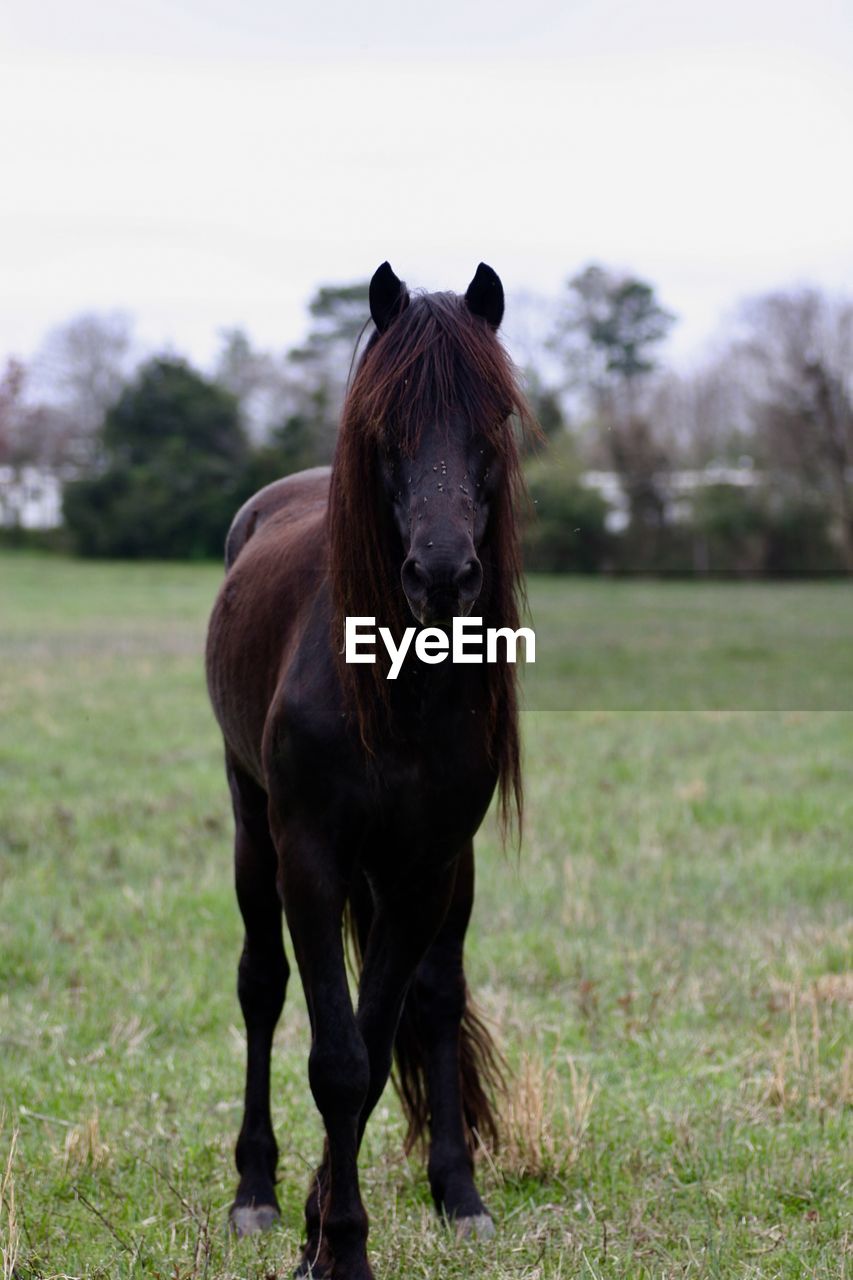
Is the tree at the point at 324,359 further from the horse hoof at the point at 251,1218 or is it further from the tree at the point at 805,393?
the horse hoof at the point at 251,1218

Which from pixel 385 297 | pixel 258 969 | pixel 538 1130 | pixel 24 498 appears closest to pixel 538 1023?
pixel 538 1130

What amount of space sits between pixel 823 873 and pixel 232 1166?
4318mm

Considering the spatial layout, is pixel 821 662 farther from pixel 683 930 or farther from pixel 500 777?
pixel 500 777

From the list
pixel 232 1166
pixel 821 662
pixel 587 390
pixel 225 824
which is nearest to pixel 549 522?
pixel 587 390

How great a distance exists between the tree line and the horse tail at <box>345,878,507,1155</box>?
20.9 meters

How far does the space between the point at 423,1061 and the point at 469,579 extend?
1926mm

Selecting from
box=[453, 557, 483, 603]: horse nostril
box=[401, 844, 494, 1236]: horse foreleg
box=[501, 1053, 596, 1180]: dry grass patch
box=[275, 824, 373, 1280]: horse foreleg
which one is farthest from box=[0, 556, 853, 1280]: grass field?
box=[453, 557, 483, 603]: horse nostril

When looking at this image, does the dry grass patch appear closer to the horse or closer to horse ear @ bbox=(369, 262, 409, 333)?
the horse

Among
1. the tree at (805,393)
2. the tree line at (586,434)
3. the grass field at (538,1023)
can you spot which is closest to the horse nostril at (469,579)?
the grass field at (538,1023)

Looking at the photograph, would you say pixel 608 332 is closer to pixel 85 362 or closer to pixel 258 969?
pixel 85 362

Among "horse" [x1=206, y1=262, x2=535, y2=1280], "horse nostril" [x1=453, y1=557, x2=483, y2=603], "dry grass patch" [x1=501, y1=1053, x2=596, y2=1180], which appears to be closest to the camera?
"horse nostril" [x1=453, y1=557, x2=483, y2=603]

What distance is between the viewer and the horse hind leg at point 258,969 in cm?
388

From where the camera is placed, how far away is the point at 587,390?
45719 millimetres

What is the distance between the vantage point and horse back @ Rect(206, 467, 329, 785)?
3.62m
